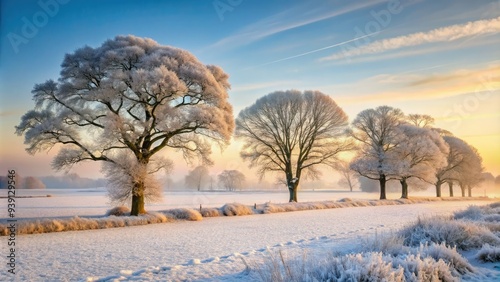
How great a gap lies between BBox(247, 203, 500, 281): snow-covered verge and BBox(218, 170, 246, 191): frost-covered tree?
109 metres

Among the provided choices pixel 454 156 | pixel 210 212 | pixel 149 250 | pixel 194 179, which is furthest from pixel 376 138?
pixel 194 179

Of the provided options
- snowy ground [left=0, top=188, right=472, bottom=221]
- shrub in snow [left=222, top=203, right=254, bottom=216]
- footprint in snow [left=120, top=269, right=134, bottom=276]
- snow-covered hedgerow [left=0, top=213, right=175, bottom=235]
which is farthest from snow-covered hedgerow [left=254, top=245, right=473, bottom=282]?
shrub in snow [left=222, top=203, right=254, bottom=216]

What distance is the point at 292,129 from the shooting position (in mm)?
35312

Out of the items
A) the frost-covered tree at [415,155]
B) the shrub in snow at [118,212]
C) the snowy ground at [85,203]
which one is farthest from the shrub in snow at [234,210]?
the frost-covered tree at [415,155]

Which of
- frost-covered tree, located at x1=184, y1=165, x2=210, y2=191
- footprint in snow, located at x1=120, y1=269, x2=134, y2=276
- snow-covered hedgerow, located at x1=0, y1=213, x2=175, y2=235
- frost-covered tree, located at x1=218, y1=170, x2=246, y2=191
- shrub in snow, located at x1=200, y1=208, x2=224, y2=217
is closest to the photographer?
footprint in snow, located at x1=120, y1=269, x2=134, y2=276

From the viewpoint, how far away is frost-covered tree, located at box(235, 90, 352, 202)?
34.5m

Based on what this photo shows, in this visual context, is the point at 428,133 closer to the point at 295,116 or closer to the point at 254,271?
the point at 295,116

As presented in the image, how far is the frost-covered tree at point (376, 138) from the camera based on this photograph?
4050cm

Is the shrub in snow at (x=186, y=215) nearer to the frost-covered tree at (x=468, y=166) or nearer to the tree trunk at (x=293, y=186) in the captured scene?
the tree trunk at (x=293, y=186)

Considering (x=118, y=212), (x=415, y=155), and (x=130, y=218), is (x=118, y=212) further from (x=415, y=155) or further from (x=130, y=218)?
(x=415, y=155)

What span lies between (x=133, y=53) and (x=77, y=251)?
1213cm

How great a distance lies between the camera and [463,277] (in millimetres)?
6938

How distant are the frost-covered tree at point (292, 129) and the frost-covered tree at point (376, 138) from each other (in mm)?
7002

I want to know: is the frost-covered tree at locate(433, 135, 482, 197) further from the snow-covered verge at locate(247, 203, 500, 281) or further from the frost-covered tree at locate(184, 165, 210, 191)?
the frost-covered tree at locate(184, 165, 210, 191)
